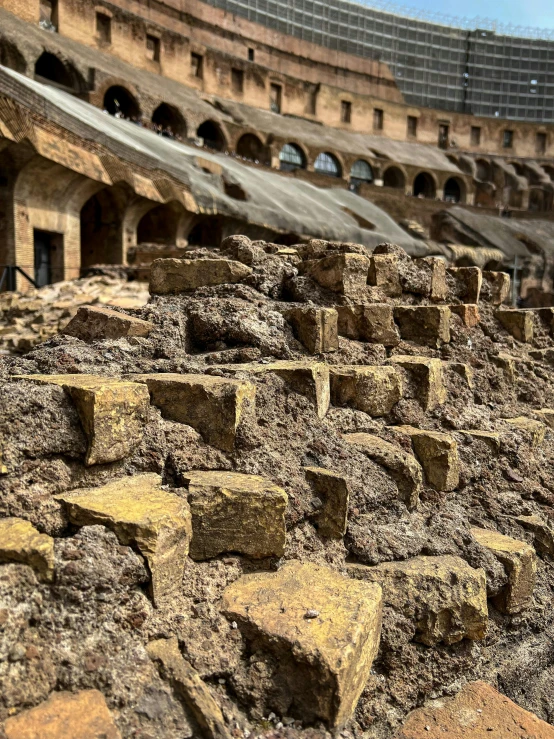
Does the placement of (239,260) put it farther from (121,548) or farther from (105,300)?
(105,300)

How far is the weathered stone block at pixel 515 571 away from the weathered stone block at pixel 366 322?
165 cm

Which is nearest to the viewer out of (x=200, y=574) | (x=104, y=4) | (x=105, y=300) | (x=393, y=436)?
(x=200, y=574)

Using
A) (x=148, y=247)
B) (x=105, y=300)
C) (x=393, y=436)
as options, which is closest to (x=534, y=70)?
(x=148, y=247)

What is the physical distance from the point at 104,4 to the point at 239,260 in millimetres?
25170

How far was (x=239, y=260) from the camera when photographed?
446 centimetres

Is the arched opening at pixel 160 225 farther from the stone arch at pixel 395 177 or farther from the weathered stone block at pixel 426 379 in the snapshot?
the stone arch at pixel 395 177

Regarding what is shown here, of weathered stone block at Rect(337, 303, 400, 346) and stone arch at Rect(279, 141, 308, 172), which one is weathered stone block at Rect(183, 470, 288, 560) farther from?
stone arch at Rect(279, 141, 308, 172)

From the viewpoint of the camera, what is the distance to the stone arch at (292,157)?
2961 cm

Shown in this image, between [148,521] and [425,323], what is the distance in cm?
302

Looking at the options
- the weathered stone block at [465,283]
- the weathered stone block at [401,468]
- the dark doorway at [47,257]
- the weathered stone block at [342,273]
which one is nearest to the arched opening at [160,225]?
the dark doorway at [47,257]

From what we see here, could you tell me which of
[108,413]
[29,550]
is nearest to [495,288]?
[108,413]

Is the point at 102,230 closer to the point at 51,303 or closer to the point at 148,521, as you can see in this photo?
the point at 51,303

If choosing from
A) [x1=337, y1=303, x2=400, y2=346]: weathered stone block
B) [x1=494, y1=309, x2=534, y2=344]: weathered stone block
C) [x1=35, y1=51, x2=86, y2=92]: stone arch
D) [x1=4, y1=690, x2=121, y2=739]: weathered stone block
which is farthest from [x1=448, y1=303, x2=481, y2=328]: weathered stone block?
[x1=35, y1=51, x2=86, y2=92]: stone arch

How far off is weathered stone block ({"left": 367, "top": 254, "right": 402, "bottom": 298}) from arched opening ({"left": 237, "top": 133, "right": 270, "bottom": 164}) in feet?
78.8
